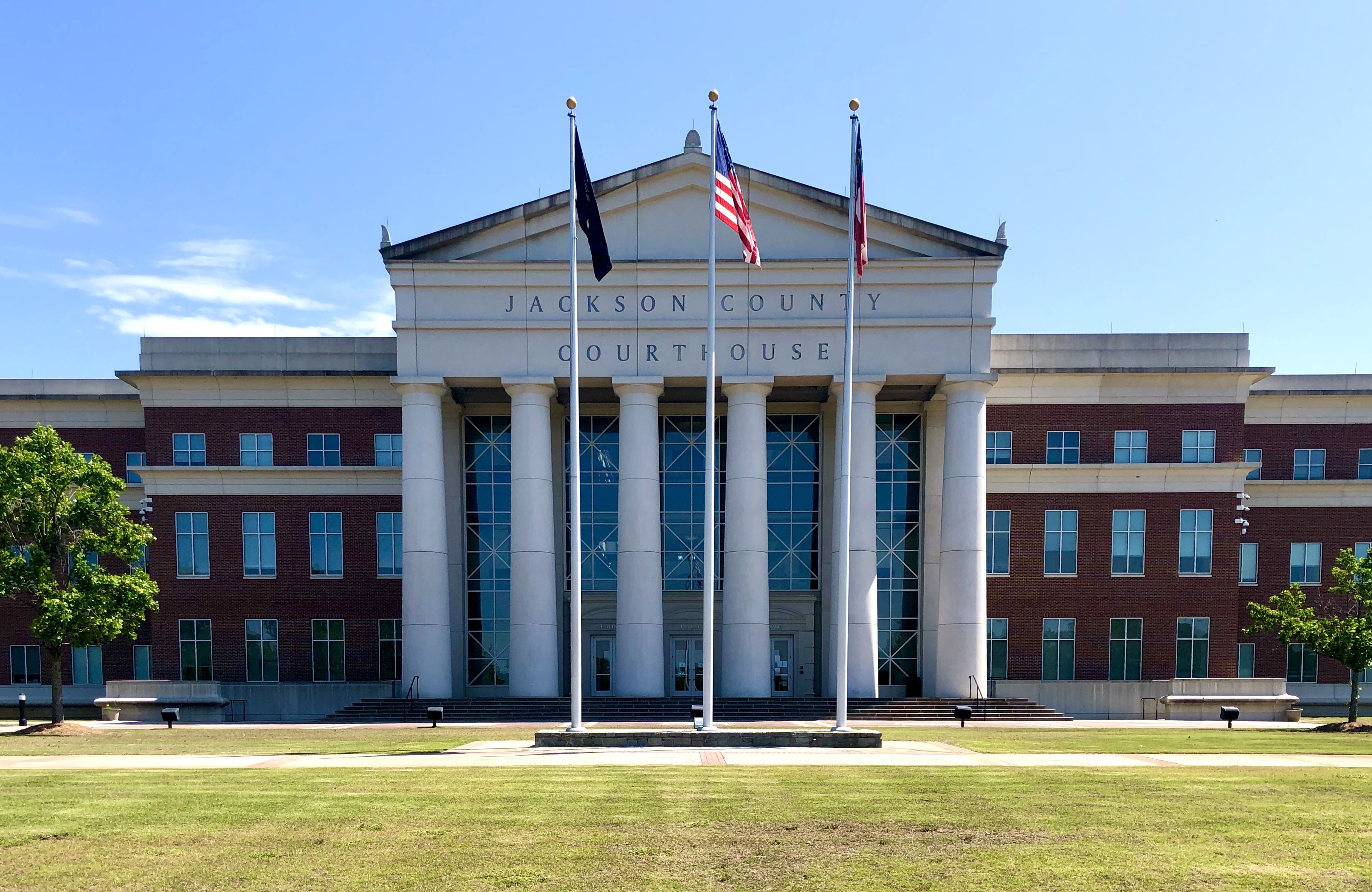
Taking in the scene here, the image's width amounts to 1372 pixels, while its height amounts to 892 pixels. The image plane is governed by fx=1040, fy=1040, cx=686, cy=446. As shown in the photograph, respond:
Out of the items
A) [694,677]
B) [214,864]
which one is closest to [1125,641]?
[694,677]

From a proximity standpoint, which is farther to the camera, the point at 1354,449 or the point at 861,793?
the point at 1354,449

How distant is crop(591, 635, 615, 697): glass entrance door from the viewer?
41.6 m

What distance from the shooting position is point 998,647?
42.5 metres

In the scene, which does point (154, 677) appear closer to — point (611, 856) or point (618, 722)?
point (618, 722)

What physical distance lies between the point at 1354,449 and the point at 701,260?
30.8m

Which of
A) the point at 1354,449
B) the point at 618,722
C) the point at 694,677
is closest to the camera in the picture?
the point at 618,722

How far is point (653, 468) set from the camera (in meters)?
38.7

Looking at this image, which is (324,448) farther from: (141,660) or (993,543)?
(993,543)

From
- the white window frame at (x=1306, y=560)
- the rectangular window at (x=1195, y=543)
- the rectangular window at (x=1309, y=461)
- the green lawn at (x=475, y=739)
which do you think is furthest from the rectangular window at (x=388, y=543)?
the rectangular window at (x=1309, y=461)

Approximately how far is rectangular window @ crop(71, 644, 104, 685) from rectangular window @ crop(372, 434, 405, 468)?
15.0m

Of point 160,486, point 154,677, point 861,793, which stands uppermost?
point 160,486

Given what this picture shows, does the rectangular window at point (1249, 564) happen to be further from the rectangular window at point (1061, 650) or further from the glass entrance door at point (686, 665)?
the glass entrance door at point (686, 665)

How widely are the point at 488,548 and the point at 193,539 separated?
12.2 metres

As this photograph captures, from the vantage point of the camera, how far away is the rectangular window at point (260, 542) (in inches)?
1692
